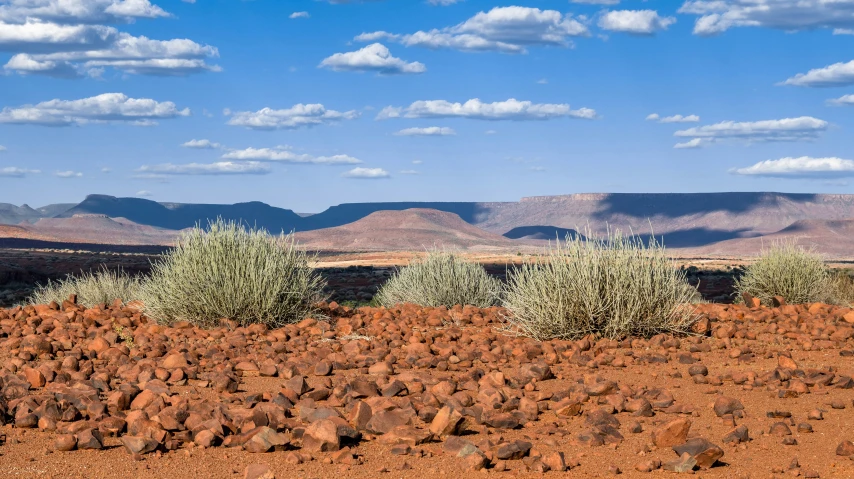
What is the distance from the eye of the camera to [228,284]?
1035 cm

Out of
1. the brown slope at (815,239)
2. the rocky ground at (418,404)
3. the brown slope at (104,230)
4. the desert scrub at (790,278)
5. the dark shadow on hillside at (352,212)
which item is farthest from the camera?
the dark shadow on hillside at (352,212)

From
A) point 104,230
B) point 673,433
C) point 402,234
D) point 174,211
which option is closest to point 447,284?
point 673,433

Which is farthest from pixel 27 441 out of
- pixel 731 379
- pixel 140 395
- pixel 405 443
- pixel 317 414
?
pixel 731 379

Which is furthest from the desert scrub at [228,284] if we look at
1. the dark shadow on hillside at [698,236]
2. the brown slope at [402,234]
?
the dark shadow on hillside at [698,236]

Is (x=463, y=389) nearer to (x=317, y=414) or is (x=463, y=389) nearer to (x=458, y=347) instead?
(x=317, y=414)

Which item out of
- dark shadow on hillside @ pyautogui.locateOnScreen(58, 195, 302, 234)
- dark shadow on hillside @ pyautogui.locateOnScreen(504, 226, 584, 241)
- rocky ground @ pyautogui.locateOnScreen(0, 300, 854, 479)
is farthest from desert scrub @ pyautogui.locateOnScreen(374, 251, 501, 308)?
dark shadow on hillside @ pyautogui.locateOnScreen(58, 195, 302, 234)

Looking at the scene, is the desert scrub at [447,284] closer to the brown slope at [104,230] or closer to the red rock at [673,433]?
the red rock at [673,433]

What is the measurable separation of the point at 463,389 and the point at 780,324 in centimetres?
508

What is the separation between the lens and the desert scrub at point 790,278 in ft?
53.9

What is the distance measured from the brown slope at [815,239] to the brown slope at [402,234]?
30.2 metres

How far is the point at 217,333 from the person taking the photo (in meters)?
9.38

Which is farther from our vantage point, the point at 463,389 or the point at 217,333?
the point at 217,333

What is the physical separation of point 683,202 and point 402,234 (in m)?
67.9

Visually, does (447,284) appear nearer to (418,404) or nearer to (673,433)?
(418,404)
